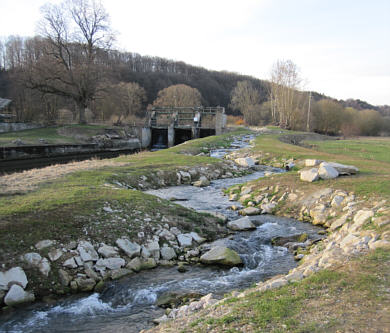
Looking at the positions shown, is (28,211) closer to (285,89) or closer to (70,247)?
(70,247)

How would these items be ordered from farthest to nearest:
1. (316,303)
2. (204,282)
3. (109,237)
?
(109,237)
(204,282)
(316,303)

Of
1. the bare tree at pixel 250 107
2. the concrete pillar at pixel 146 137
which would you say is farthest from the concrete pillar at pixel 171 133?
the bare tree at pixel 250 107

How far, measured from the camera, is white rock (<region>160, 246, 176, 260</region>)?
8.27 m

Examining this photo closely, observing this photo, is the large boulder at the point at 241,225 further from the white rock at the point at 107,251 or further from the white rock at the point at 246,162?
the white rock at the point at 246,162

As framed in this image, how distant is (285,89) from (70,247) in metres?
61.2

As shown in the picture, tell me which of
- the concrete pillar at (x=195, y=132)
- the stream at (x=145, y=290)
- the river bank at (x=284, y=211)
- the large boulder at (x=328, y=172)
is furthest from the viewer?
the concrete pillar at (x=195, y=132)

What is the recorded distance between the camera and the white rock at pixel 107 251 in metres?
7.66

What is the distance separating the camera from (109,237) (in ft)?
26.8

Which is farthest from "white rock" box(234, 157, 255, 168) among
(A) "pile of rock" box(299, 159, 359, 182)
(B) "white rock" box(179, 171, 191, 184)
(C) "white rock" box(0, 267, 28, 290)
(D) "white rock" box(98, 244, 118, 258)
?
(C) "white rock" box(0, 267, 28, 290)

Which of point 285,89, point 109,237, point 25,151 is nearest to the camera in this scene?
point 109,237

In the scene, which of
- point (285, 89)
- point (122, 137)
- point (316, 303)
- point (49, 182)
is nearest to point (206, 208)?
point (49, 182)

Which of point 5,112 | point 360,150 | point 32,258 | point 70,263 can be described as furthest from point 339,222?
point 5,112

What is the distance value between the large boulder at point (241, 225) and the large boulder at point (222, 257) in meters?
2.07

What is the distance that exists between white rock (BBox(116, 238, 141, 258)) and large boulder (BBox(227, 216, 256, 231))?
3.53 meters
